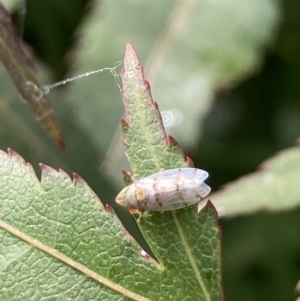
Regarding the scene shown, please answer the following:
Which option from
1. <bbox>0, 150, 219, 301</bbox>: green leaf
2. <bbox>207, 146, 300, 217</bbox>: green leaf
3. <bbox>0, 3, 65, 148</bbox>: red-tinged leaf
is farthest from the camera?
<bbox>207, 146, 300, 217</bbox>: green leaf

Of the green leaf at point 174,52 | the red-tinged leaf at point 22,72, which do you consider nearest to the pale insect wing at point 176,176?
the red-tinged leaf at point 22,72

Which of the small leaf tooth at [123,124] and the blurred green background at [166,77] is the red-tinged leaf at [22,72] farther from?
the blurred green background at [166,77]

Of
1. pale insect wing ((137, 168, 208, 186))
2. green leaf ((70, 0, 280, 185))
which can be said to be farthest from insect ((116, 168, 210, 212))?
green leaf ((70, 0, 280, 185))

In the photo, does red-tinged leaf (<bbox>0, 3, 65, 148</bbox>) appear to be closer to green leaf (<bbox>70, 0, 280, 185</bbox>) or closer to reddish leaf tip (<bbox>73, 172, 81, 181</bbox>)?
reddish leaf tip (<bbox>73, 172, 81, 181</bbox>)

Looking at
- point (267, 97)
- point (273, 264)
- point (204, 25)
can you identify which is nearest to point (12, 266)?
point (204, 25)

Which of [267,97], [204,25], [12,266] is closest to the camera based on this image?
[12,266]

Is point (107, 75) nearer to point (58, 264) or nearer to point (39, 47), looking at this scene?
point (39, 47)

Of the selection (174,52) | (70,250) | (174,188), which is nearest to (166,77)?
(174,52)
